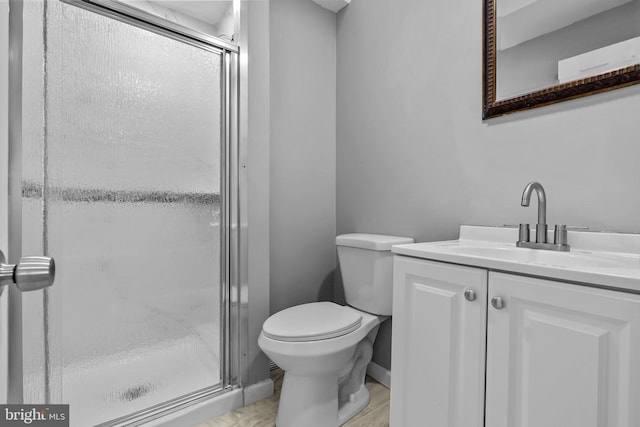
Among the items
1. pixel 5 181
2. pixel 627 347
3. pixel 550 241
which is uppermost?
pixel 5 181

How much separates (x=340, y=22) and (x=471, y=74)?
102 cm

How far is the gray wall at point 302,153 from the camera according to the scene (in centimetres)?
177

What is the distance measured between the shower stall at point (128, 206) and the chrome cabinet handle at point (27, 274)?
897 mm

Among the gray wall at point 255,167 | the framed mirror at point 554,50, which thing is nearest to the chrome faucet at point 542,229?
the framed mirror at point 554,50

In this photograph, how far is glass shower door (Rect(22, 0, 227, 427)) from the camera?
107 cm

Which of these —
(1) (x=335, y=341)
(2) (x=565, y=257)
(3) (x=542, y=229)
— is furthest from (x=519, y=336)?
(1) (x=335, y=341)

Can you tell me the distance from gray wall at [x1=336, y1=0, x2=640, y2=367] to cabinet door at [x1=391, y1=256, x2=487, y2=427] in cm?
50

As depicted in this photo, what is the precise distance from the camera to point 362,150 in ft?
6.04

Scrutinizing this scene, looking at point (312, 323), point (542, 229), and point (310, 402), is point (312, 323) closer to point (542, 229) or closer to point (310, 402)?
point (310, 402)

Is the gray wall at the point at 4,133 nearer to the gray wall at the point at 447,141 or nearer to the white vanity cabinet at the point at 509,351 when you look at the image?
the white vanity cabinet at the point at 509,351

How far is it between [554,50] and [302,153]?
1.22 metres

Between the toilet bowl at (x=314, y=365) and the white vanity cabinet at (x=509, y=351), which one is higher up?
the white vanity cabinet at (x=509, y=351)

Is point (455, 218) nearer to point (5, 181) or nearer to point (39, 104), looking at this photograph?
point (5, 181)

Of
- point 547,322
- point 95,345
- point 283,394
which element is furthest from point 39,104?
point 547,322
